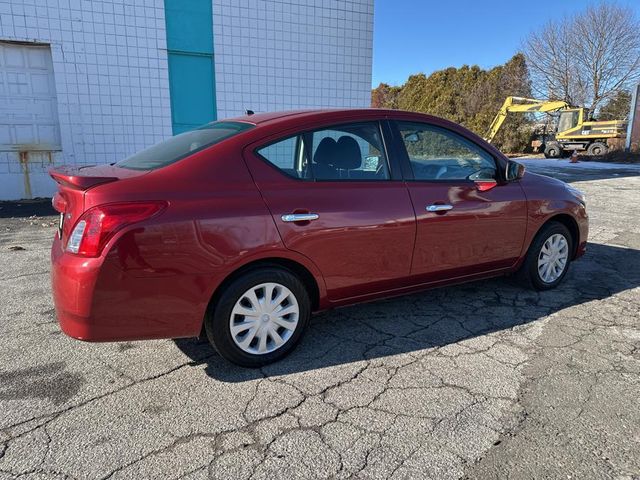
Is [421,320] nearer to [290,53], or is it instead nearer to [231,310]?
[231,310]

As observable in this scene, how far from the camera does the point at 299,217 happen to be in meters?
2.92

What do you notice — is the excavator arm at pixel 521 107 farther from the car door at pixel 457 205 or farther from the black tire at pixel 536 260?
the car door at pixel 457 205

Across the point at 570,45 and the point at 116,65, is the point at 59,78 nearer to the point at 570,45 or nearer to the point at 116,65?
the point at 116,65

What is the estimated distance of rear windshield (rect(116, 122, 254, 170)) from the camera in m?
2.92

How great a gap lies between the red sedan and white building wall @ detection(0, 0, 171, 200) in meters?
7.07

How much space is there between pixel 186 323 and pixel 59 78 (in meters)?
8.39

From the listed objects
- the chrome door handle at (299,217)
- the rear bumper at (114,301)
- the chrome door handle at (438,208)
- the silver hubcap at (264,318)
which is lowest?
the silver hubcap at (264,318)

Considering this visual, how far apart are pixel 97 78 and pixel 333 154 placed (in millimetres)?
7919

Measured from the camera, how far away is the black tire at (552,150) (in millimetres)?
26969

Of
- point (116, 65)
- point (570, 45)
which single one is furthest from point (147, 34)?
point (570, 45)

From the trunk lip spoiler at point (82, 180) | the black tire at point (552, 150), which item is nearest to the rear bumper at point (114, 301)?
the trunk lip spoiler at point (82, 180)

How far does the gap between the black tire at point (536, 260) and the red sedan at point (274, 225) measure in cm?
23

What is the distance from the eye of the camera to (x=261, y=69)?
34.5ft


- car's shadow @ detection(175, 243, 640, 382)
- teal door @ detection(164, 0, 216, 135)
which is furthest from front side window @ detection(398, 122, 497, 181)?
teal door @ detection(164, 0, 216, 135)
